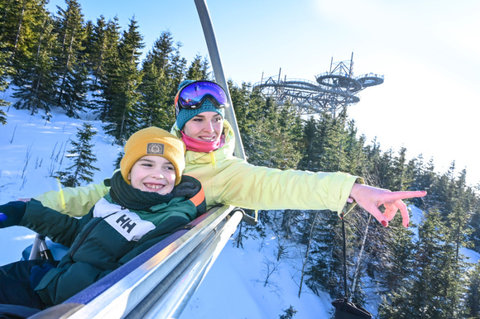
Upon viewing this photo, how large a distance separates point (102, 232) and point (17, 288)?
483 mm

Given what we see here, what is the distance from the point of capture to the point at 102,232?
1604 millimetres

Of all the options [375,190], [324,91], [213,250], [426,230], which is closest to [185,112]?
[213,250]

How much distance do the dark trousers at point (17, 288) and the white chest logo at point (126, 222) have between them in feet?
1.65

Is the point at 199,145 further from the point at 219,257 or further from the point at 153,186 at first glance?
the point at 219,257

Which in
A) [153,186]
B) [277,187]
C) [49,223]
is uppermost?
[277,187]

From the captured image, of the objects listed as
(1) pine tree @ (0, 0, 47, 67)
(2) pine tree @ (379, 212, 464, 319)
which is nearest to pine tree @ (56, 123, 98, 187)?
(1) pine tree @ (0, 0, 47, 67)

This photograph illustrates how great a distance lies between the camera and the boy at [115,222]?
4.52ft

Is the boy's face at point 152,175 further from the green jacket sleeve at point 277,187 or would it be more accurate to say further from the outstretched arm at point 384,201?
the outstretched arm at point 384,201

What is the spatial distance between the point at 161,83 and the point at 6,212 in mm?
22312

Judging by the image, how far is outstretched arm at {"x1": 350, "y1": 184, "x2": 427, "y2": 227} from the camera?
1.41 meters

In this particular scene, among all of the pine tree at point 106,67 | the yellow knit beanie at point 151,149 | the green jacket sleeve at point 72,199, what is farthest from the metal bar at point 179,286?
the pine tree at point 106,67

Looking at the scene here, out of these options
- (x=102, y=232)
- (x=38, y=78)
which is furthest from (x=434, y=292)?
(x=38, y=78)

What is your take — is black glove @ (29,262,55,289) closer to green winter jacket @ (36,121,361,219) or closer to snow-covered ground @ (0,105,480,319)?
green winter jacket @ (36,121,361,219)

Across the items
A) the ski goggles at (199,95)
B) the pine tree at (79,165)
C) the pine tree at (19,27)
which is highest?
the pine tree at (19,27)
